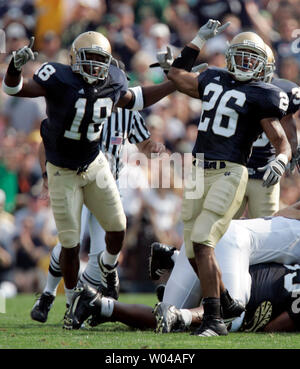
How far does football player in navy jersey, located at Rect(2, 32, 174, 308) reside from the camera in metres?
4.41

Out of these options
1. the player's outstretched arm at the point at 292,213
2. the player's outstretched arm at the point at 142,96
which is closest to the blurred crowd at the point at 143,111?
the player's outstretched arm at the point at 142,96

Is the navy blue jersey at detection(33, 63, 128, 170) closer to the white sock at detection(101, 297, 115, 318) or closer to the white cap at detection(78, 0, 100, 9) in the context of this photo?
the white sock at detection(101, 297, 115, 318)

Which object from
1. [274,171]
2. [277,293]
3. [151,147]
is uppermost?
[151,147]

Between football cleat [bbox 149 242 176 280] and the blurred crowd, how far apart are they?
3121 millimetres

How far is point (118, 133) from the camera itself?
214 inches

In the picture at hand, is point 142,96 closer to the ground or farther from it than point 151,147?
farther from it

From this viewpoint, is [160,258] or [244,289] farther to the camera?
[160,258]

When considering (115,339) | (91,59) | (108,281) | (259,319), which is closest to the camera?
(115,339)

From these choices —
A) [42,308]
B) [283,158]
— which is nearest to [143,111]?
[42,308]

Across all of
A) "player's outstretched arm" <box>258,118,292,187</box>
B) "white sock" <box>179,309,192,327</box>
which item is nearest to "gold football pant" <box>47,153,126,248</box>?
"white sock" <box>179,309,192,327</box>

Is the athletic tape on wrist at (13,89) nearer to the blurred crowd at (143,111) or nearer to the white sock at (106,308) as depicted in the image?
the white sock at (106,308)

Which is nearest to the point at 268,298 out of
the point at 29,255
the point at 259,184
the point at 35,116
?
the point at 259,184

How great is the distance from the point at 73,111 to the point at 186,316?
A: 4.22 feet

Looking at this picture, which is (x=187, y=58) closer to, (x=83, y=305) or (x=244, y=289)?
(x=244, y=289)
